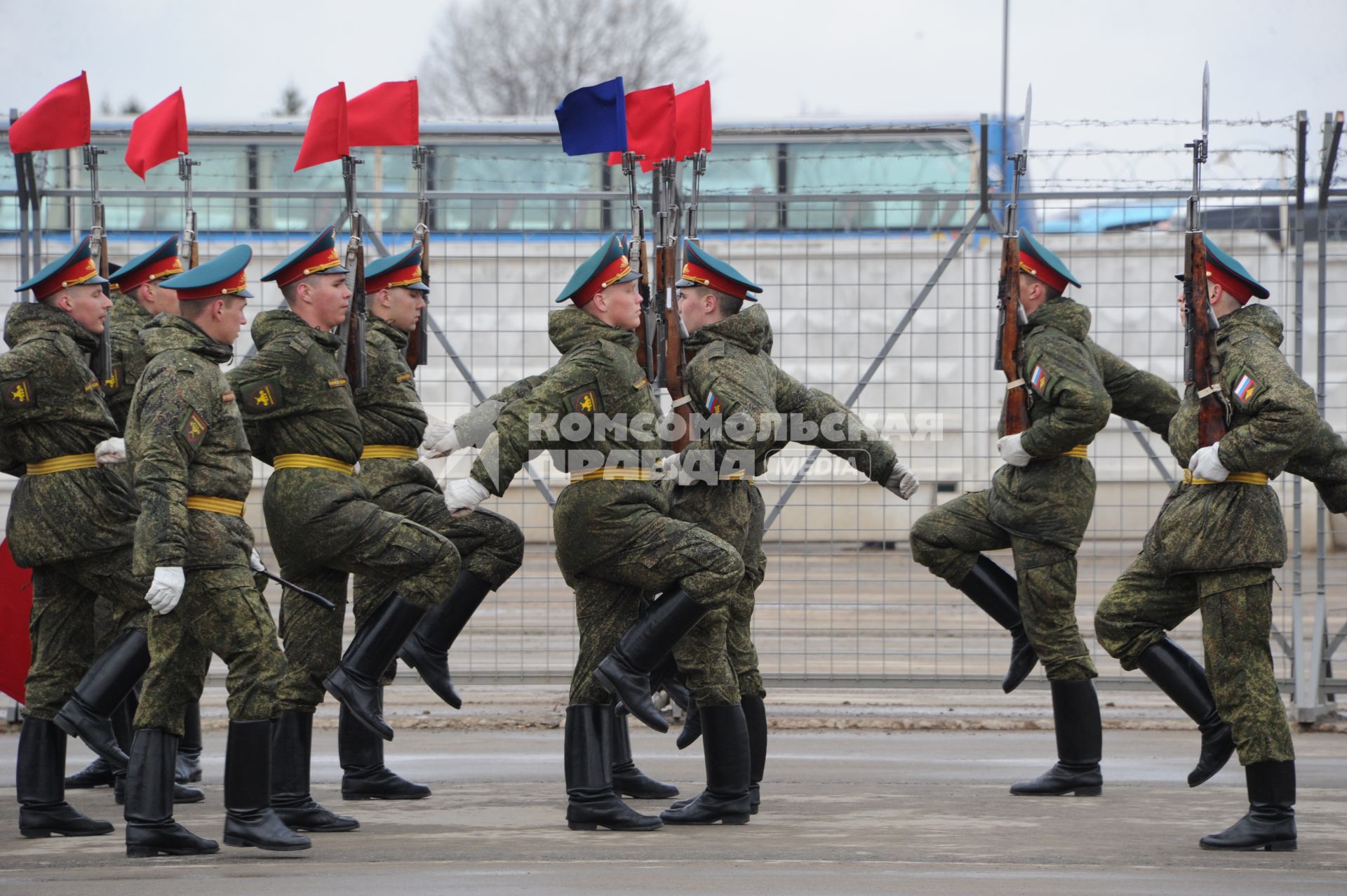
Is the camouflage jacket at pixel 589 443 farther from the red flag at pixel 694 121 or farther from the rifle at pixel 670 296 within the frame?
the red flag at pixel 694 121

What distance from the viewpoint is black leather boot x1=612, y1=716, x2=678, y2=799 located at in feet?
21.5

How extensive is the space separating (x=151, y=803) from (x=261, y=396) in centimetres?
134

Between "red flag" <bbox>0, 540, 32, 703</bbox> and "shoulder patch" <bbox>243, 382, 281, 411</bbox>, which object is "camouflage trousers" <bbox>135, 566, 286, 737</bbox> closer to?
"shoulder patch" <bbox>243, 382, 281, 411</bbox>

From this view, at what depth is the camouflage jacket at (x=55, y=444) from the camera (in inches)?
235

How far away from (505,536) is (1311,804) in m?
3.08

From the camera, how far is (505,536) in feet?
22.2

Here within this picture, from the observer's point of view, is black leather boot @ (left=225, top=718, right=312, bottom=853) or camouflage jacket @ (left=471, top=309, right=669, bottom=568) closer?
black leather boot @ (left=225, top=718, right=312, bottom=853)

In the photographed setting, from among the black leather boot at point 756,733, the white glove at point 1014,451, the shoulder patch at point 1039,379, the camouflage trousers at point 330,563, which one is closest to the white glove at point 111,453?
the camouflage trousers at point 330,563

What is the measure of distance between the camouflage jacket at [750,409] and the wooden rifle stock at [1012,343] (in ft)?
1.75

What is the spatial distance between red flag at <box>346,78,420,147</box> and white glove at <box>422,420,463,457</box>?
4.62ft

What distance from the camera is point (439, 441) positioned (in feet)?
22.7

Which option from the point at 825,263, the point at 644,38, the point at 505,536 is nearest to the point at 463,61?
the point at 644,38

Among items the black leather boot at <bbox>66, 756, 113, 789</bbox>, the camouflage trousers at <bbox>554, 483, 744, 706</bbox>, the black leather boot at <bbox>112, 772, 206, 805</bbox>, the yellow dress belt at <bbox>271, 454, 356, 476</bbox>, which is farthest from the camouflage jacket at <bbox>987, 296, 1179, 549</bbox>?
the black leather boot at <bbox>66, 756, 113, 789</bbox>

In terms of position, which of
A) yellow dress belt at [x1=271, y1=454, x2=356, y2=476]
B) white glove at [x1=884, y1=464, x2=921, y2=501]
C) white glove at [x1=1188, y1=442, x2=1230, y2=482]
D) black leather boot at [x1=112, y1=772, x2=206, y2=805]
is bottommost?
black leather boot at [x1=112, y1=772, x2=206, y2=805]
